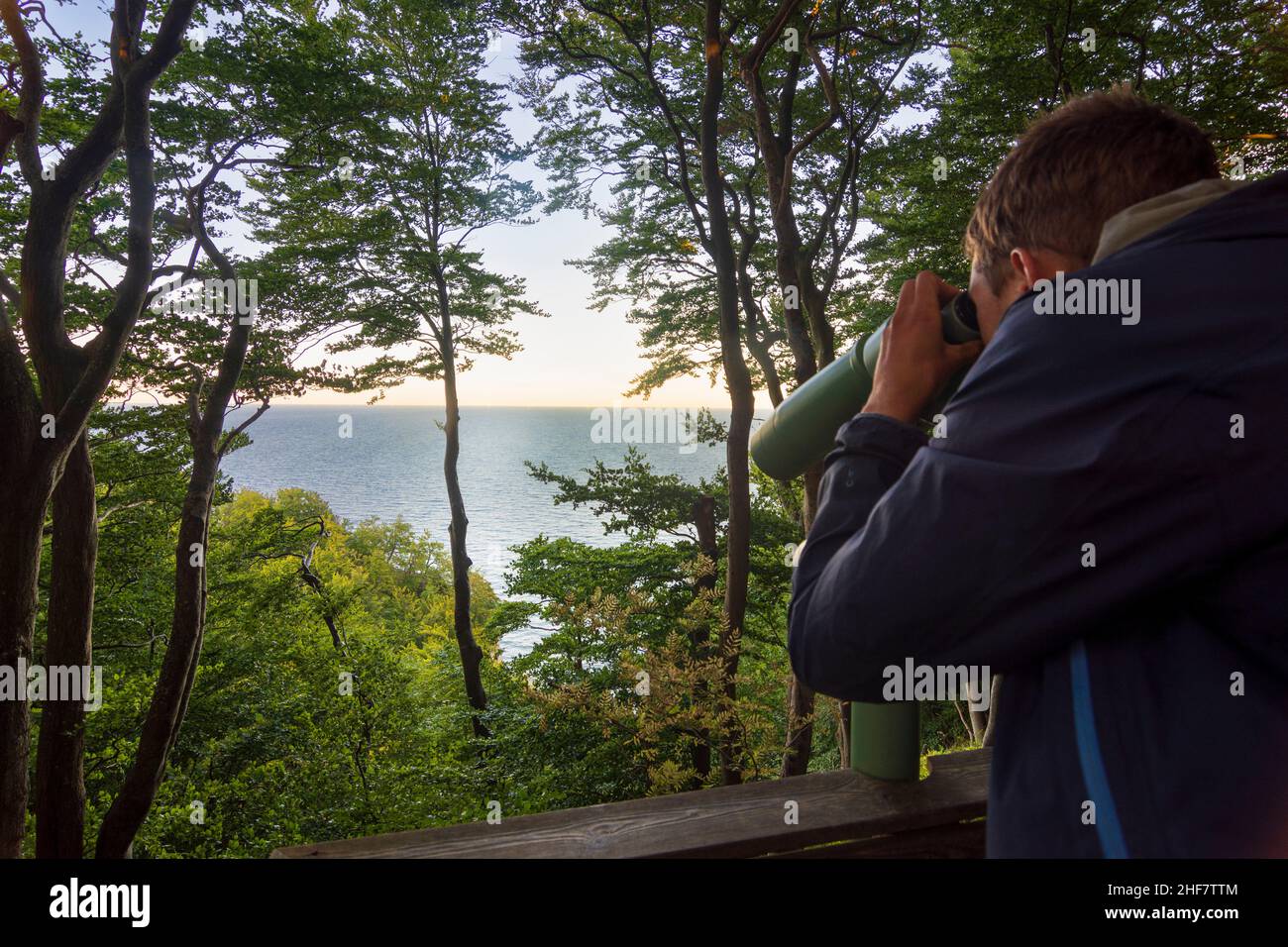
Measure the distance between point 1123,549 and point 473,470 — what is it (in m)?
96.5

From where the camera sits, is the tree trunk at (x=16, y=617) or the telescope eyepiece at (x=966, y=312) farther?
the tree trunk at (x=16, y=617)

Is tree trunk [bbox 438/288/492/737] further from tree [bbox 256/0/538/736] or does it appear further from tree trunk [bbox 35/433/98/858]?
tree trunk [bbox 35/433/98/858]

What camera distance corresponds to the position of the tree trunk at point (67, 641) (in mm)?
4855

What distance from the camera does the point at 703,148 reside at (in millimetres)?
5867

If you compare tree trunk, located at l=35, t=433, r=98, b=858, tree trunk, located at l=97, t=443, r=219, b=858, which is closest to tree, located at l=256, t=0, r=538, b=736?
tree trunk, located at l=97, t=443, r=219, b=858

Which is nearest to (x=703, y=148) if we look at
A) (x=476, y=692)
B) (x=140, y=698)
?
(x=476, y=692)

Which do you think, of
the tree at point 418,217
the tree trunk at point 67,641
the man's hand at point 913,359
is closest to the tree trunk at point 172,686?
the tree trunk at point 67,641

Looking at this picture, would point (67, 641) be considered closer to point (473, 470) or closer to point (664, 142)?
point (664, 142)

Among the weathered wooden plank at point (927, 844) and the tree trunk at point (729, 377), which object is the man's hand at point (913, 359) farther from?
the tree trunk at point (729, 377)

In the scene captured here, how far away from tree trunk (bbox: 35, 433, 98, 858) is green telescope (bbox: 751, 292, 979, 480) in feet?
18.7

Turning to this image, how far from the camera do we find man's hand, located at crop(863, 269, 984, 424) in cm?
72

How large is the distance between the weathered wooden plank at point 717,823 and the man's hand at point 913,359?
65 cm

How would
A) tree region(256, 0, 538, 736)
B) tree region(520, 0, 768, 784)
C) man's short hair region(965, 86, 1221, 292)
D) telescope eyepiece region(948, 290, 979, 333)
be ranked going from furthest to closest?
tree region(256, 0, 538, 736), tree region(520, 0, 768, 784), telescope eyepiece region(948, 290, 979, 333), man's short hair region(965, 86, 1221, 292)
